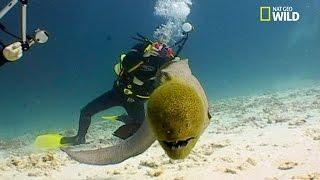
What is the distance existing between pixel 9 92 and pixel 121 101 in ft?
267

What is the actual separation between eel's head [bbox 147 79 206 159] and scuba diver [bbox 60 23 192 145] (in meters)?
2.05

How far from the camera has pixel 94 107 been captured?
9.29 meters

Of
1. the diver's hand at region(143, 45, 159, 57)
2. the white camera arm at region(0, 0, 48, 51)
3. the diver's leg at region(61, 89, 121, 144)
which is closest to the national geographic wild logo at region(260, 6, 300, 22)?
the diver's leg at region(61, 89, 121, 144)

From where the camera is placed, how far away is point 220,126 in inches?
438

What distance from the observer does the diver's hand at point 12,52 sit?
4648 mm

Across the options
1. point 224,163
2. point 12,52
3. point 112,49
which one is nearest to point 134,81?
point 224,163

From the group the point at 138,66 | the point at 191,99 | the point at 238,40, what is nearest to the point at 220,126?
the point at 138,66

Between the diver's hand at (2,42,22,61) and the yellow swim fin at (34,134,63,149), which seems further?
the yellow swim fin at (34,134,63,149)

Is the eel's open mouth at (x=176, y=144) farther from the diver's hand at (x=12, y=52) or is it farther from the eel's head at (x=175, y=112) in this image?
the diver's hand at (x=12, y=52)

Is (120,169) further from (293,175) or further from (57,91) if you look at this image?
(57,91)

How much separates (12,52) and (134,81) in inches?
107

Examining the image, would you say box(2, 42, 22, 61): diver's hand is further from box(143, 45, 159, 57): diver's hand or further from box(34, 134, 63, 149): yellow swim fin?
box(34, 134, 63, 149): yellow swim fin

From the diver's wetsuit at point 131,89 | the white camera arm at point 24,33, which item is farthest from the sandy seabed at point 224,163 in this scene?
the white camera arm at point 24,33

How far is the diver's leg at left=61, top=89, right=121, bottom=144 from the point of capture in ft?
28.9
